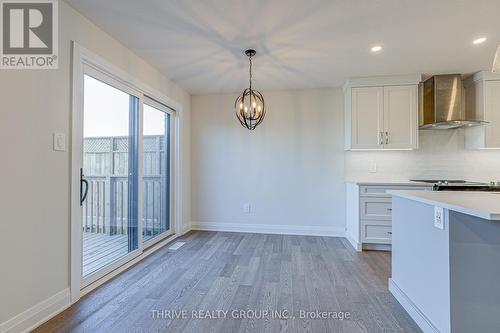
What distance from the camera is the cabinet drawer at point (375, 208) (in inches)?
136

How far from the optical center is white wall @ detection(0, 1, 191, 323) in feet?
5.37

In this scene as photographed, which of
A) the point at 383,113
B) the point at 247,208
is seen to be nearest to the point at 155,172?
the point at 247,208

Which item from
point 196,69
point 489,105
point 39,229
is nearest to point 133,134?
point 196,69

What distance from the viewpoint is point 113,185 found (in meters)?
2.81

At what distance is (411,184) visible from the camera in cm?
337

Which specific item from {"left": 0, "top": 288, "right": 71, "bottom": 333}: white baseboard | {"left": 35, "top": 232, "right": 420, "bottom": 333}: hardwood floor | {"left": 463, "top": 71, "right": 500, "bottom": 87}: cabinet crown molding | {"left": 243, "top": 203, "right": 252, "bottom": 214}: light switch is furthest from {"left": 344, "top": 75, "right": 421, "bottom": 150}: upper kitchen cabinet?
{"left": 0, "top": 288, "right": 71, "bottom": 333}: white baseboard

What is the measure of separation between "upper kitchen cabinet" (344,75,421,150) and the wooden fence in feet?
9.90

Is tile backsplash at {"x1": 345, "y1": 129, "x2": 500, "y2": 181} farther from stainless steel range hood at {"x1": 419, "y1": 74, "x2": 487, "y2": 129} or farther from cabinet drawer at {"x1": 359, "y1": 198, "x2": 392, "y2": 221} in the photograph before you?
cabinet drawer at {"x1": 359, "y1": 198, "x2": 392, "y2": 221}

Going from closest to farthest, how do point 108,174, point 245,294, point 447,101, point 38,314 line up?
point 38,314 → point 245,294 → point 108,174 → point 447,101

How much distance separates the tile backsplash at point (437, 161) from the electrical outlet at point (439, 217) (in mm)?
2535

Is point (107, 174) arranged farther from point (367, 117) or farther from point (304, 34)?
point (367, 117)

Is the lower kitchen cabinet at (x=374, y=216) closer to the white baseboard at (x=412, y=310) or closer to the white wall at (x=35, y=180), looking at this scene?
the white baseboard at (x=412, y=310)

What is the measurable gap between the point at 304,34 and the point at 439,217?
2.01 m

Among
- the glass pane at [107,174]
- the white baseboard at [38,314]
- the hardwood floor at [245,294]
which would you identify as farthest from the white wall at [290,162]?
the white baseboard at [38,314]
